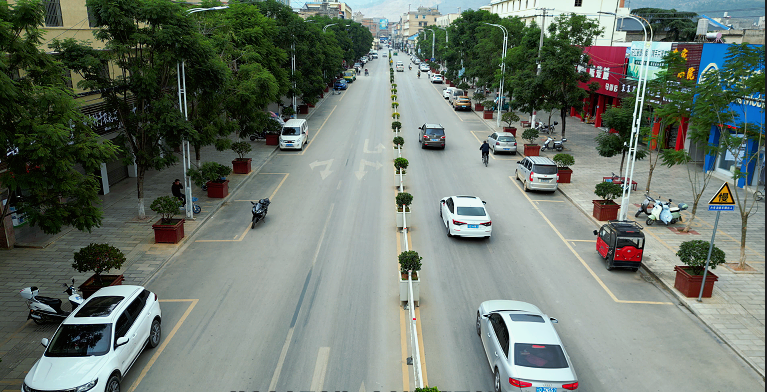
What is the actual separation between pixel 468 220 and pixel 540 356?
344 inches

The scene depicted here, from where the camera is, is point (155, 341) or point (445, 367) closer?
point (445, 367)

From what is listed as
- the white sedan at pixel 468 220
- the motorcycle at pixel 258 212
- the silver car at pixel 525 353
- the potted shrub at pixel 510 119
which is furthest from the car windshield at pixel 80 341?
the potted shrub at pixel 510 119

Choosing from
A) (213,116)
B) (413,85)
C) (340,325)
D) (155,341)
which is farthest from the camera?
(413,85)

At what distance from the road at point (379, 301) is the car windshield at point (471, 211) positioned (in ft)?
3.52

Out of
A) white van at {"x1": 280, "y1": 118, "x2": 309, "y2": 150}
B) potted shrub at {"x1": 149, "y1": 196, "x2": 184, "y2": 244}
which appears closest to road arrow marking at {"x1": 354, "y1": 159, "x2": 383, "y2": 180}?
white van at {"x1": 280, "y1": 118, "x2": 309, "y2": 150}

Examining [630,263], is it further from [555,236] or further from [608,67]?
[608,67]

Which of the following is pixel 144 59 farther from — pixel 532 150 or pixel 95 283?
pixel 532 150

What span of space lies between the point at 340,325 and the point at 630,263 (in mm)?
9621

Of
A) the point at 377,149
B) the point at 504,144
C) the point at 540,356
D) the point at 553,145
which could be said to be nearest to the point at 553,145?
the point at 553,145

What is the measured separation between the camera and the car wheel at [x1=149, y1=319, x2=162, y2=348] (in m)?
11.7

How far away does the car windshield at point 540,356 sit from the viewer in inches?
378

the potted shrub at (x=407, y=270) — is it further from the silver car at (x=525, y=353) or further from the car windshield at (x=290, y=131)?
the car windshield at (x=290, y=131)

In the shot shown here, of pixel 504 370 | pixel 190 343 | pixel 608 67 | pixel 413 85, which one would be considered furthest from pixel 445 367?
pixel 413 85

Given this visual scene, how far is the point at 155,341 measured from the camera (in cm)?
1184
